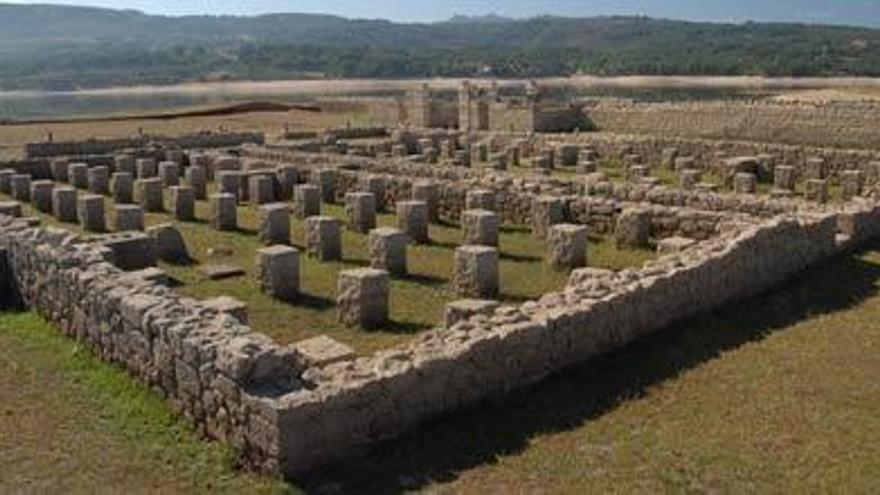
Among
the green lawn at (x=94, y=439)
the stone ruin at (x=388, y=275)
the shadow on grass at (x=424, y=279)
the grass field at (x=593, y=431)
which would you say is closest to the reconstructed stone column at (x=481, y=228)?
the stone ruin at (x=388, y=275)

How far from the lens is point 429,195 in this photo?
22.7 meters

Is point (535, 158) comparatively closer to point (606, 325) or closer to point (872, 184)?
point (872, 184)

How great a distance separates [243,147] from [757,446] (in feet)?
83.6

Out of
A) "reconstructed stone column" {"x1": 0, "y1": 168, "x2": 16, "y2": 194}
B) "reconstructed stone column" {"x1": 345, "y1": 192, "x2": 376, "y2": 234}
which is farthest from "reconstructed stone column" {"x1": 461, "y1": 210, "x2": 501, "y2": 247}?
"reconstructed stone column" {"x1": 0, "y1": 168, "x2": 16, "y2": 194}

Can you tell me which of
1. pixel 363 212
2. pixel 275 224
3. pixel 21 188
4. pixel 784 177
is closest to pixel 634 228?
pixel 363 212

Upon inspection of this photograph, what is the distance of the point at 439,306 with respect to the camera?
15719mm

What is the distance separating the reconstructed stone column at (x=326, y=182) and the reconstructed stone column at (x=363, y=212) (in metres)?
4.21

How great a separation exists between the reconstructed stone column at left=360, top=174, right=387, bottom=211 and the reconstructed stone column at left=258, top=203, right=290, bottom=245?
3731 millimetres

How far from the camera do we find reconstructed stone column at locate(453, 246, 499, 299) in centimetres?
1614

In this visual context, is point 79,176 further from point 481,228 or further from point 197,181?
point 481,228

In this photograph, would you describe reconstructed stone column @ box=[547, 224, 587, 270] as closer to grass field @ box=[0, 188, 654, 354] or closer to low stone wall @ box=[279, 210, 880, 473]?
grass field @ box=[0, 188, 654, 354]

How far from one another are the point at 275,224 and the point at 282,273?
433cm

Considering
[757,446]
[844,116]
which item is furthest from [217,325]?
[844,116]

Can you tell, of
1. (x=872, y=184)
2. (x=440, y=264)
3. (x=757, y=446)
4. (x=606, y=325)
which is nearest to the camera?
(x=757, y=446)
